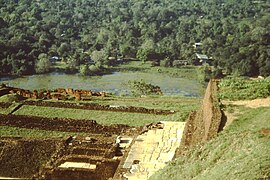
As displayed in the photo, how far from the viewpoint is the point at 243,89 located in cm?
1619

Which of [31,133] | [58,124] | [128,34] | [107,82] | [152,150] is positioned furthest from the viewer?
[128,34]

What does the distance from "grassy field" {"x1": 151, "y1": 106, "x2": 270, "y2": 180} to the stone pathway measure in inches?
46.3

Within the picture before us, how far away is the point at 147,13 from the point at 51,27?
1777cm

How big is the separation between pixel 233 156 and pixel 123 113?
1242 cm

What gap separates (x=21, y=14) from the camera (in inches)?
2810

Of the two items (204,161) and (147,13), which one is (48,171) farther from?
(147,13)

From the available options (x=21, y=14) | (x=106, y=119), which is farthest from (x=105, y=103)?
(x=21, y=14)

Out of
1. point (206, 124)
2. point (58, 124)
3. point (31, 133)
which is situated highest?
point (206, 124)

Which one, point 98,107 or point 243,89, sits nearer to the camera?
point 243,89

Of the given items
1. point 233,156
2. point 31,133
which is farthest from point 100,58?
point 233,156

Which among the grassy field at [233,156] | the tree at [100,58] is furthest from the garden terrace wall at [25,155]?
the tree at [100,58]

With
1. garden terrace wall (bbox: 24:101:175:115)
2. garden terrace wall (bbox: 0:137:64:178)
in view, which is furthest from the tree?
garden terrace wall (bbox: 0:137:64:178)

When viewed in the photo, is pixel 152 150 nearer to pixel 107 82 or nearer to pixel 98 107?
pixel 98 107

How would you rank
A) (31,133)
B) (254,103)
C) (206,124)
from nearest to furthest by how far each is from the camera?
1. (206,124)
2. (254,103)
3. (31,133)
